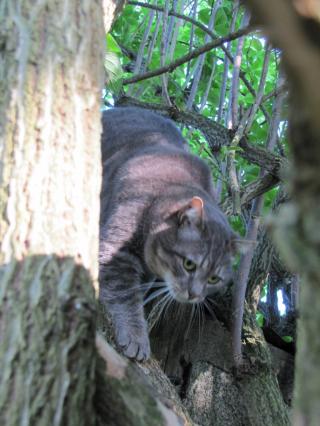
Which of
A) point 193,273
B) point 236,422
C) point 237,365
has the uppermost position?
point 193,273

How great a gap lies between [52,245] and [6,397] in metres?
0.34

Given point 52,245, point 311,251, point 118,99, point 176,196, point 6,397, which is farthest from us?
point 118,99

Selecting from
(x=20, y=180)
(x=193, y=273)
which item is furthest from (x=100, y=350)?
(x=193, y=273)

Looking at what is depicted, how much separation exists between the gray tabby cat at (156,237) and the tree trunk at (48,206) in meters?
1.36

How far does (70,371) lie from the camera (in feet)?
4.23

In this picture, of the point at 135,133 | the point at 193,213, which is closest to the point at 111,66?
the point at 193,213

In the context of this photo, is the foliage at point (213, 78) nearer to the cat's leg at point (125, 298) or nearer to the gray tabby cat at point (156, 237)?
the gray tabby cat at point (156, 237)

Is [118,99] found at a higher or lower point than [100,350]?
higher

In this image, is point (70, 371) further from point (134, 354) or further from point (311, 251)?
point (134, 354)

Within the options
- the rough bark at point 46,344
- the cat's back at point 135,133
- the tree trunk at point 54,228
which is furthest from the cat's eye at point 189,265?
the rough bark at point 46,344

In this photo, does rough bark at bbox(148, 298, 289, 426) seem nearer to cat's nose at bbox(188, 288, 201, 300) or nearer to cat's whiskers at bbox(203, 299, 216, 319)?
cat's whiskers at bbox(203, 299, 216, 319)

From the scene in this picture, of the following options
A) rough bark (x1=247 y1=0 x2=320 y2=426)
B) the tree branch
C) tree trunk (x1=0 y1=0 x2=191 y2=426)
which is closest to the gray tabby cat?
the tree branch

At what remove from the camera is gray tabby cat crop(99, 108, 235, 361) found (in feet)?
9.80

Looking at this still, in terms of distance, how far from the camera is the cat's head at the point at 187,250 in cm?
319
